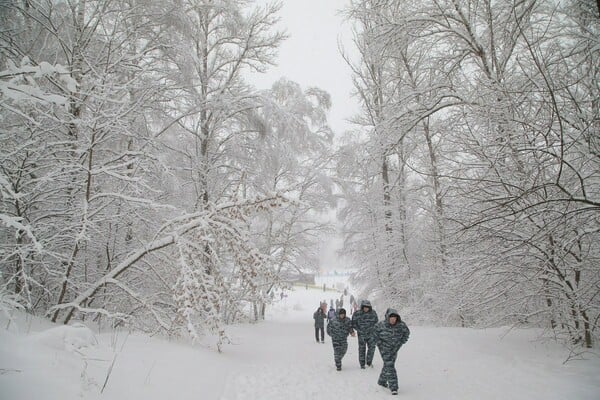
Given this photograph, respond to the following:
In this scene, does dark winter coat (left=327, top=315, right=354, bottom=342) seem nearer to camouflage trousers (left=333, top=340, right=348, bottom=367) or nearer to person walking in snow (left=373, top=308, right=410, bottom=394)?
camouflage trousers (left=333, top=340, right=348, bottom=367)

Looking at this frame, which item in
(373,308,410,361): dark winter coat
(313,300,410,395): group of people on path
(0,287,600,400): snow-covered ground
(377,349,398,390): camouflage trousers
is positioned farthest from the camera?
(313,300,410,395): group of people on path

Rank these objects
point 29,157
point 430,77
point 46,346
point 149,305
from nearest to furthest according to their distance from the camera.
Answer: point 46,346 < point 29,157 < point 149,305 < point 430,77

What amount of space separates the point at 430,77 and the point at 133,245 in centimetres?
773

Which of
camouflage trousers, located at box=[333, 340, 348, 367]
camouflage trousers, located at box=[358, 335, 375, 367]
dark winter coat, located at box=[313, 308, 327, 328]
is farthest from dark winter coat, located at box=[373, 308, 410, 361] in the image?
dark winter coat, located at box=[313, 308, 327, 328]

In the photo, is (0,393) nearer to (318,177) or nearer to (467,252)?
(467,252)

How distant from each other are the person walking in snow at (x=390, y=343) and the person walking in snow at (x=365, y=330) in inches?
41.3

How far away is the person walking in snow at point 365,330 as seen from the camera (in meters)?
6.41

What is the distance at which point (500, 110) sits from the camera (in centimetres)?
441

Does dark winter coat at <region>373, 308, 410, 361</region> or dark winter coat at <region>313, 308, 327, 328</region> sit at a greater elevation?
dark winter coat at <region>373, 308, 410, 361</region>

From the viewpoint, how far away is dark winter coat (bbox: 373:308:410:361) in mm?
5066

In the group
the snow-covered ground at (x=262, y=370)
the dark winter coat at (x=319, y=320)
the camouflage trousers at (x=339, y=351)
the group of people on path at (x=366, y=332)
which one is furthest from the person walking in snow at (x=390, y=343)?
the dark winter coat at (x=319, y=320)

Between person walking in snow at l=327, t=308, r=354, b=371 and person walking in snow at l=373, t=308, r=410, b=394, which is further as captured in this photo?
person walking in snow at l=327, t=308, r=354, b=371

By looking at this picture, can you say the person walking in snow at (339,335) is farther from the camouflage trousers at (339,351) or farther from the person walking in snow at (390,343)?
the person walking in snow at (390,343)

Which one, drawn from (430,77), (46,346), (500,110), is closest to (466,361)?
(500,110)
